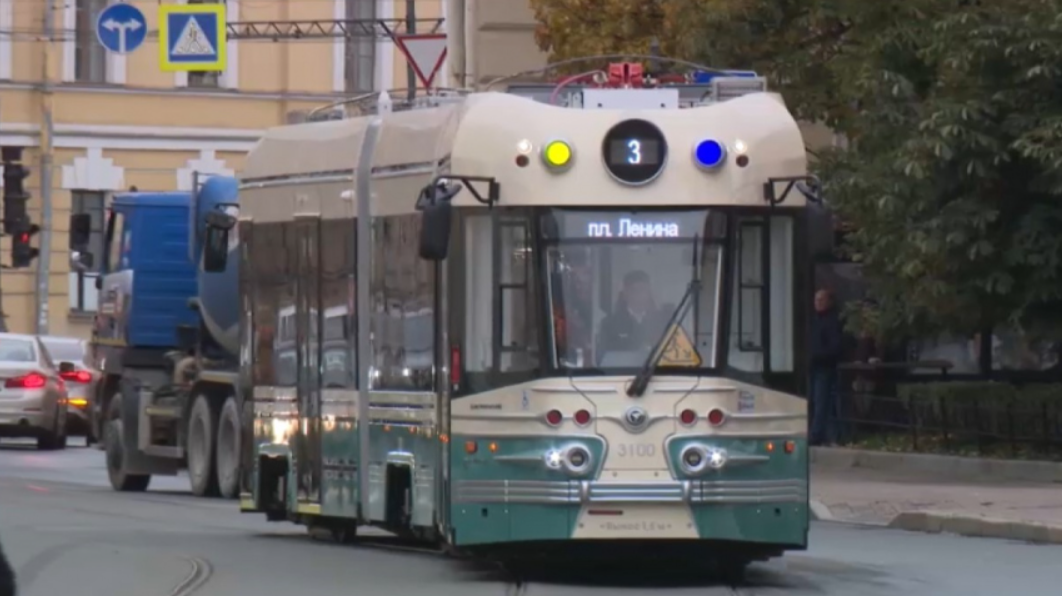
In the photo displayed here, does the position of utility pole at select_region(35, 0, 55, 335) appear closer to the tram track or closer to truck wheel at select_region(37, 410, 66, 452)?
truck wheel at select_region(37, 410, 66, 452)

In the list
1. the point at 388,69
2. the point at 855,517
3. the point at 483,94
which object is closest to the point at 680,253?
the point at 483,94

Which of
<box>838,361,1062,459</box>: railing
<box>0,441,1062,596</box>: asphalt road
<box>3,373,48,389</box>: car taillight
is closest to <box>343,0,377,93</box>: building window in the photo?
<box>3,373,48,389</box>: car taillight

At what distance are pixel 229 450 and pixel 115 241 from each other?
397cm

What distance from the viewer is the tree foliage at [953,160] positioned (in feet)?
74.8

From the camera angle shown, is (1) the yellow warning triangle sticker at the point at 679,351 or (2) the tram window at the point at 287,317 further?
(2) the tram window at the point at 287,317

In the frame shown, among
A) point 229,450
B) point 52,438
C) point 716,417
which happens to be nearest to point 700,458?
point 716,417

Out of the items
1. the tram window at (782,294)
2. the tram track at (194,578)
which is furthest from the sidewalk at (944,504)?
the tram track at (194,578)

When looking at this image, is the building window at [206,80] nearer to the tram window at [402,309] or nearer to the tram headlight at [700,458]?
the tram window at [402,309]

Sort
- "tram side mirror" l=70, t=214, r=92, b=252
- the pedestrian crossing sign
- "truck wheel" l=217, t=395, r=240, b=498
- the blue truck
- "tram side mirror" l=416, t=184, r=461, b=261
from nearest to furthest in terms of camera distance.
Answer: "tram side mirror" l=416, t=184, r=461, b=261 < "truck wheel" l=217, t=395, r=240, b=498 < the blue truck < "tram side mirror" l=70, t=214, r=92, b=252 < the pedestrian crossing sign

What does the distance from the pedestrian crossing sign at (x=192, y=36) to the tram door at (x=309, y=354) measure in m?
14.1

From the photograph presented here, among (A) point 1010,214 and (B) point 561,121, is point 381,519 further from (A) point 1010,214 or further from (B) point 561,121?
(A) point 1010,214

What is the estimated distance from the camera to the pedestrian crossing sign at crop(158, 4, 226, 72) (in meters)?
31.0

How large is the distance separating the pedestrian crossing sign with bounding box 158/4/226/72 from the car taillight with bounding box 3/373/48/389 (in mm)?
5062

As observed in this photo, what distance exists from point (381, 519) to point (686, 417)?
2526 millimetres
